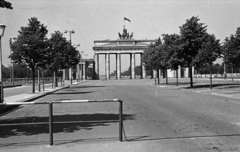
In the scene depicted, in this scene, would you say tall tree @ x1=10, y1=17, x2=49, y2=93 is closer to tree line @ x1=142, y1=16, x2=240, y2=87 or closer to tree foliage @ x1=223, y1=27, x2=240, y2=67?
tree line @ x1=142, y1=16, x2=240, y2=87

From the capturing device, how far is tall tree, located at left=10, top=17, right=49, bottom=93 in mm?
26525

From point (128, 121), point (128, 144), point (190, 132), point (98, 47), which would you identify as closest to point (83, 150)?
point (128, 144)

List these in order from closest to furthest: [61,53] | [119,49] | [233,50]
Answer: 1. [233,50]
2. [61,53]
3. [119,49]

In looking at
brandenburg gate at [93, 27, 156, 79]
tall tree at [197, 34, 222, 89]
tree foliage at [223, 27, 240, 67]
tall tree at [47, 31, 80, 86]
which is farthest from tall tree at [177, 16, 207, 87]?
brandenburg gate at [93, 27, 156, 79]

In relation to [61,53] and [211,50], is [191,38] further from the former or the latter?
[61,53]

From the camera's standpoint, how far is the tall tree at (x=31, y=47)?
87.0ft

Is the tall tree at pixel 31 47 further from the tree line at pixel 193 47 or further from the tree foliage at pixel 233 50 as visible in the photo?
the tree foliage at pixel 233 50

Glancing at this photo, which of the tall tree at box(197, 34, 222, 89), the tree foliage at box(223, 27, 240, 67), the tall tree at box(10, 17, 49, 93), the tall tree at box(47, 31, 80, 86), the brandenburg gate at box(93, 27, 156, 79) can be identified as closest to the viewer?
the tree foliage at box(223, 27, 240, 67)

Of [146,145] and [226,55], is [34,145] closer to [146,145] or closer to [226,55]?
[146,145]

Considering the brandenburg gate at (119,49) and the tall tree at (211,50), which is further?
the brandenburg gate at (119,49)

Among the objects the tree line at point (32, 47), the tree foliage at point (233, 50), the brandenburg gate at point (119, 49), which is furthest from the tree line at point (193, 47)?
the brandenburg gate at point (119, 49)

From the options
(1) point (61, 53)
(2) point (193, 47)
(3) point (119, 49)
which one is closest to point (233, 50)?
(2) point (193, 47)

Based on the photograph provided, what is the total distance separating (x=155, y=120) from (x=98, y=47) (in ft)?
370

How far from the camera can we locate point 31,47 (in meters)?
26.7
